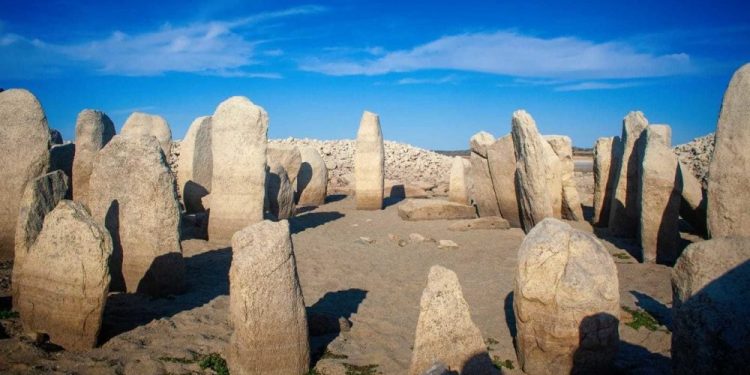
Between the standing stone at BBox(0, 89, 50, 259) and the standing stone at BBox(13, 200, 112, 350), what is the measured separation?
11.6ft

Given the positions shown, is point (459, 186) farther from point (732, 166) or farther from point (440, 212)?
point (732, 166)

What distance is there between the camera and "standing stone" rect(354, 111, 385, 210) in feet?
47.1

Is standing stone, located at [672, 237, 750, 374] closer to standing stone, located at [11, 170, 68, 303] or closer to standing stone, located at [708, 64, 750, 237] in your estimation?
standing stone, located at [708, 64, 750, 237]

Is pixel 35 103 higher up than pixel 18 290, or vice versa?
pixel 35 103

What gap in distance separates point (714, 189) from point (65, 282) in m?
7.38

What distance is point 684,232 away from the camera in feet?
34.9

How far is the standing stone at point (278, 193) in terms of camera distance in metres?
11.9

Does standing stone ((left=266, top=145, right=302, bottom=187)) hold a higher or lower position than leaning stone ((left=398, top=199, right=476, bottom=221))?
higher

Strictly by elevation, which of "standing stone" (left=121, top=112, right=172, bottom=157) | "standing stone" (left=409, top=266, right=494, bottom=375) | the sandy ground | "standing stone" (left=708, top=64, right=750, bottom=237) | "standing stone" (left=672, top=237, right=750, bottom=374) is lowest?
the sandy ground

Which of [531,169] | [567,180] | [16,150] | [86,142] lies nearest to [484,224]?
[531,169]

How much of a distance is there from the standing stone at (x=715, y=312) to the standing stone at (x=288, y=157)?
1303 centimetres

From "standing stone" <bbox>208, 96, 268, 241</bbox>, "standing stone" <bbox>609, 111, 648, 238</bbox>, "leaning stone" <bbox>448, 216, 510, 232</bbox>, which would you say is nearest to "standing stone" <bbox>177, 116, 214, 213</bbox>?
"standing stone" <bbox>208, 96, 268, 241</bbox>

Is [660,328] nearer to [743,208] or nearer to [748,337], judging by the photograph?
[743,208]

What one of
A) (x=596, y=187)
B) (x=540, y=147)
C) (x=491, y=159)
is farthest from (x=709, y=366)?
(x=596, y=187)
